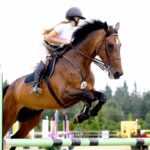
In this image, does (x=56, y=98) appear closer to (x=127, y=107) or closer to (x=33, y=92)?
(x=33, y=92)

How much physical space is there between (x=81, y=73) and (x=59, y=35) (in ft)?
2.75

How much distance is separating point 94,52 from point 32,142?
3.04 m

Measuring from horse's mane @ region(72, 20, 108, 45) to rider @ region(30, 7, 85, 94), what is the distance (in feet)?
0.39

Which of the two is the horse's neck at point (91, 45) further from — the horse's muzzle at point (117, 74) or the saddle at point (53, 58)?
the horse's muzzle at point (117, 74)

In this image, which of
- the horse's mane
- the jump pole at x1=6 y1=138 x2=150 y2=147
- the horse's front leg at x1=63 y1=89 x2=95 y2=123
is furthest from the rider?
the jump pole at x1=6 y1=138 x2=150 y2=147

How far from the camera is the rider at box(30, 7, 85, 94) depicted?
823 cm

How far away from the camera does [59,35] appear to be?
8.31 meters

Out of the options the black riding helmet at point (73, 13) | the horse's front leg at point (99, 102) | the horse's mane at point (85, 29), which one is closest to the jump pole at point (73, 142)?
the horse's front leg at point (99, 102)

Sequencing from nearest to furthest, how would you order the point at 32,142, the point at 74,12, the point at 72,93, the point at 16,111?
the point at 32,142
the point at 72,93
the point at 74,12
the point at 16,111

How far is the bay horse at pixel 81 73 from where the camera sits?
7.75m

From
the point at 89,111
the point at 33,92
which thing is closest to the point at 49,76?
the point at 33,92

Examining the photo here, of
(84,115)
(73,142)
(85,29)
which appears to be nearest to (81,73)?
(84,115)

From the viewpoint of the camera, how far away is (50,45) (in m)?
8.41

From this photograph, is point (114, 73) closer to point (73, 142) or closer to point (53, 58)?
point (53, 58)
